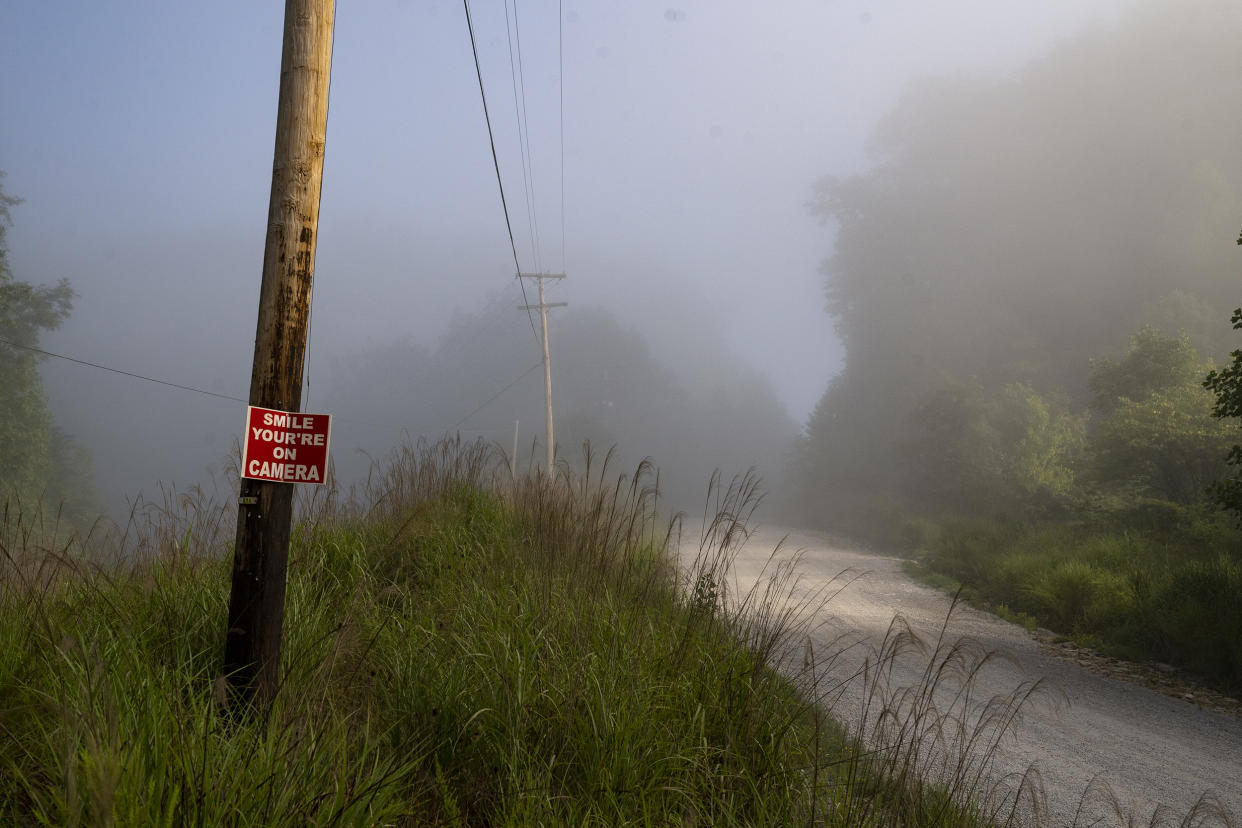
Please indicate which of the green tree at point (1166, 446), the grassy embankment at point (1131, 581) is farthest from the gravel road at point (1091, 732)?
the green tree at point (1166, 446)

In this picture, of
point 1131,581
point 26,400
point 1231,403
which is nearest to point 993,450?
point 1131,581

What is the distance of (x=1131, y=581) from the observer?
31.3 ft

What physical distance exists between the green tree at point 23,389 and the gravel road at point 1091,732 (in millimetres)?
29113

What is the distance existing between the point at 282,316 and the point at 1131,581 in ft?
Result: 38.1

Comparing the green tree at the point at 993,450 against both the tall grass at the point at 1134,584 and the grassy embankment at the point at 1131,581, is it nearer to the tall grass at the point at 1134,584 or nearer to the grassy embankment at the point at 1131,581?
the grassy embankment at the point at 1131,581

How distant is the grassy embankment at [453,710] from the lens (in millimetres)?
1931

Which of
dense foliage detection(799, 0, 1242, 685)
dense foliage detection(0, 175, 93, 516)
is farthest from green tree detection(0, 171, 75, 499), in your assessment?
dense foliage detection(799, 0, 1242, 685)

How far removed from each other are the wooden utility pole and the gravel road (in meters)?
2.41

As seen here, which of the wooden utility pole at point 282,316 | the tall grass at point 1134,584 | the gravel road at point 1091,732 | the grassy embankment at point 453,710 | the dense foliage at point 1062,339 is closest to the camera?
the grassy embankment at point 453,710

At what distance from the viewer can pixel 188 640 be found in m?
3.20

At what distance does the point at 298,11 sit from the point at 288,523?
8.79 feet

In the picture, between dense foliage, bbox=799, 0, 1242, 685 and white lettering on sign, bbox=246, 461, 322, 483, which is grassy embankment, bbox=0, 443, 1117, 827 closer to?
white lettering on sign, bbox=246, 461, 322, 483

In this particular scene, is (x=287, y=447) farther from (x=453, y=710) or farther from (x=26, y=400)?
(x=26, y=400)

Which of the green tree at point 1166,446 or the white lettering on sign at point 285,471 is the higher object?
the green tree at point 1166,446
